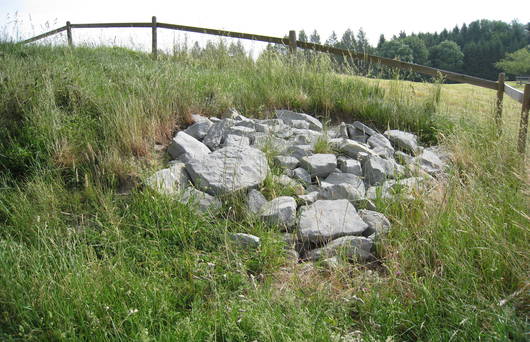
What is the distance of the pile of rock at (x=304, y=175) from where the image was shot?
351cm

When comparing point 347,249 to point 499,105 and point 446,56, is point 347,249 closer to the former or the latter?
point 499,105

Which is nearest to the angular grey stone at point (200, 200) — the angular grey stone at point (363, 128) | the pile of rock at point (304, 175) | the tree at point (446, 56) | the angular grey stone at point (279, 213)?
the pile of rock at point (304, 175)

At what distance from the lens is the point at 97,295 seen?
8.11 feet

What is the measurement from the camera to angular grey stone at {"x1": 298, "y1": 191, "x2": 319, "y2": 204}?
13.0 feet

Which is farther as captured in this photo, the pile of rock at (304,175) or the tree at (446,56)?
the tree at (446,56)

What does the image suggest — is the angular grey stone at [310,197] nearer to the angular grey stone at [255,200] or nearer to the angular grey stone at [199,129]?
the angular grey stone at [255,200]

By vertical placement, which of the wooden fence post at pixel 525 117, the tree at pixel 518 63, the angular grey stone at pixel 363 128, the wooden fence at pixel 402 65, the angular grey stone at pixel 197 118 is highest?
the wooden fence at pixel 402 65

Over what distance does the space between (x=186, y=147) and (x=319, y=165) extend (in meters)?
1.45

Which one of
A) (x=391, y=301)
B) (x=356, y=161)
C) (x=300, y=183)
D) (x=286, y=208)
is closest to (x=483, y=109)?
(x=356, y=161)

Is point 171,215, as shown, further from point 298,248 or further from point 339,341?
point 339,341

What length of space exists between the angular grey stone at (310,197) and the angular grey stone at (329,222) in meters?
0.15

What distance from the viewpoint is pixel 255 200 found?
3779 millimetres

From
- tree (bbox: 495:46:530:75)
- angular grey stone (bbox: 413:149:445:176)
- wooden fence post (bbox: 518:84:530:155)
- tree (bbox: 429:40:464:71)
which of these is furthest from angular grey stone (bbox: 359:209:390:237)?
tree (bbox: 495:46:530:75)

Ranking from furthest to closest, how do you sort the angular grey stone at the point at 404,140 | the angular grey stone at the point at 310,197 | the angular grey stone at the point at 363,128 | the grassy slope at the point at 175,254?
the angular grey stone at the point at 363,128, the angular grey stone at the point at 404,140, the angular grey stone at the point at 310,197, the grassy slope at the point at 175,254
